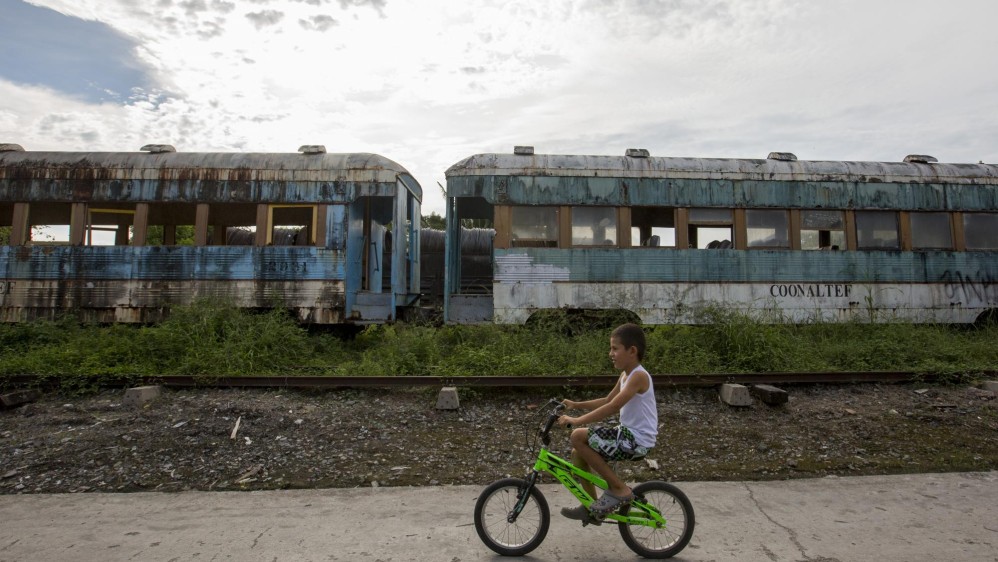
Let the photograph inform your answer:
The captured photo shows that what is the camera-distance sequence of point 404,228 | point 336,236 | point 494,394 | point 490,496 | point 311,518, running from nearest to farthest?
1. point 490,496
2. point 311,518
3. point 494,394
4. point 336,236
5. point 404,228

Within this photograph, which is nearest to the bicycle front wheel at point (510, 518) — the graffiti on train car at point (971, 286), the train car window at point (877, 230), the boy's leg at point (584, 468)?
the boy's leg at point (584, 468)

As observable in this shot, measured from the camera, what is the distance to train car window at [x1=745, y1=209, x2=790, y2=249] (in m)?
9.23

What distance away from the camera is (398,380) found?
20.6ft

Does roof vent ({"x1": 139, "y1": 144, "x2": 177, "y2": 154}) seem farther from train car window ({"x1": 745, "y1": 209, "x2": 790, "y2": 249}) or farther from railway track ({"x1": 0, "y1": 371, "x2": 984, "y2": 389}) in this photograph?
train car window ({"x1": 745, "y1": 209, "x2": 790, "y2": 249})

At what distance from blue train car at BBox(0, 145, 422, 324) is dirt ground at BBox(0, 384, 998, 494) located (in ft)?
9.69

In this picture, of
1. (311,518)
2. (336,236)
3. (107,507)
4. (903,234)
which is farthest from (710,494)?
(903,234)

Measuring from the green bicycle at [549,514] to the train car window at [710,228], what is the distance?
6.74 metres

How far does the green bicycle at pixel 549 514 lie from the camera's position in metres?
2.97

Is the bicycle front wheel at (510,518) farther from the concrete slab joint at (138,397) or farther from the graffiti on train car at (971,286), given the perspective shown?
the graffiti on train car at (971,286)

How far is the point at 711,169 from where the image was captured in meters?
9.25

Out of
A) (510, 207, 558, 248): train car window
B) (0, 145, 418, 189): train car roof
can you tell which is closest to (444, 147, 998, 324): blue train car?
(510, 207, 558, 248): train car window

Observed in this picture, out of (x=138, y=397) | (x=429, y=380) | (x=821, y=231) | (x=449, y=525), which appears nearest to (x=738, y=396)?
(x=429, y=380)

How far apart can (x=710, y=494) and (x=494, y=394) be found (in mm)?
2703

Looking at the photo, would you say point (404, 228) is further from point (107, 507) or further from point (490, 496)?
point (490, 496)
